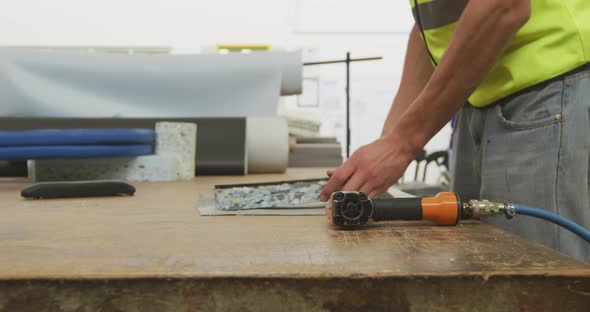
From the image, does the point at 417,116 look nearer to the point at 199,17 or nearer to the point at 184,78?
the point at 184,78

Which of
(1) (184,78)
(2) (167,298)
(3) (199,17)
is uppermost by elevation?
(3) (199,17)

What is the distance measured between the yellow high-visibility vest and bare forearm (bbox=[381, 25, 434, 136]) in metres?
0.26

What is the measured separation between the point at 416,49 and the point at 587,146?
491 millimetres

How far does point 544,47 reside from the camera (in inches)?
29.0

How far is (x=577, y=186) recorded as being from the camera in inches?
27.6

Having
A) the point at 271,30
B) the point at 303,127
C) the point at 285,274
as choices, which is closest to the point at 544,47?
the point at 285,274

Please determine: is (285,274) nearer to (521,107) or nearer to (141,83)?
(521,107)

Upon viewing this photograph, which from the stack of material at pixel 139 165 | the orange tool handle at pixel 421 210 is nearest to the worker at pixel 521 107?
the orange tool handle at pixel 421 210

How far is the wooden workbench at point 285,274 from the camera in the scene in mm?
327

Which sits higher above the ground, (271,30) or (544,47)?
(271,30)

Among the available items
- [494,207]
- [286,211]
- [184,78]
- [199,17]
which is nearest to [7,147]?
[184,78]

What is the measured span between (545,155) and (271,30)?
3.11 metres

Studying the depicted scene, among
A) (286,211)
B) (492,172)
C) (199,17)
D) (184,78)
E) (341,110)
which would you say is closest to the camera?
(286,211)

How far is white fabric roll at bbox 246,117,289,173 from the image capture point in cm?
133
